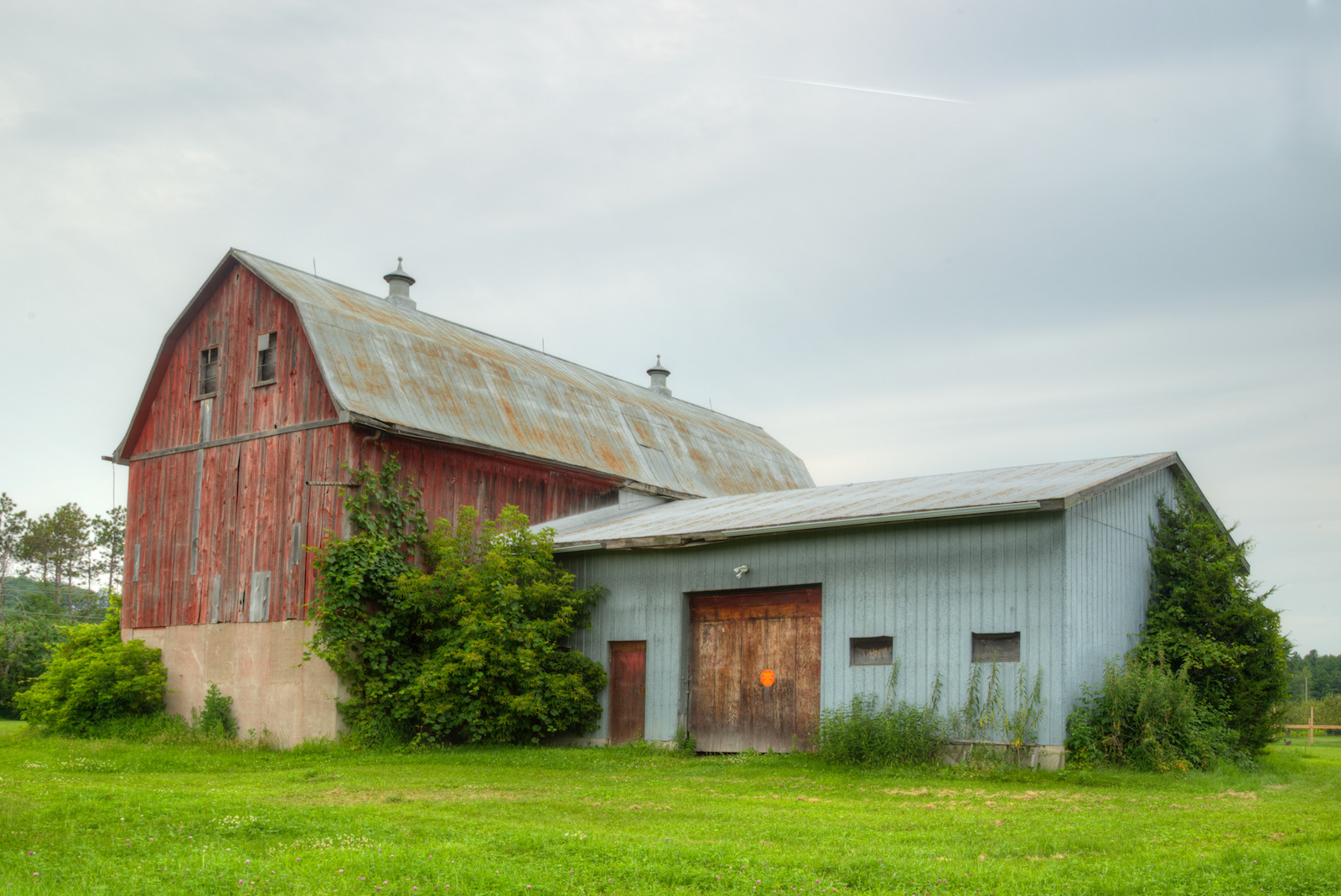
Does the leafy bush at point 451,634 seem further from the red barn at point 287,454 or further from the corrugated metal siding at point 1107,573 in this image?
the corrugated metal siding at point 1107,573

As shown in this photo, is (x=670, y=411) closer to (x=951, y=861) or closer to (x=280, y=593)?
(x=280, y=593)

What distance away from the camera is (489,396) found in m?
23.9

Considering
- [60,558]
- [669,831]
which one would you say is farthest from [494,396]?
[60,558]

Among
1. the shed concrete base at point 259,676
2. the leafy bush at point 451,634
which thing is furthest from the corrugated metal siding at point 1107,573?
the shed concrete base at point 259,676

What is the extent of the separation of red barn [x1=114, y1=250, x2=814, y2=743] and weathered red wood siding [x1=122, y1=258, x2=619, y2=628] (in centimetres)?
4

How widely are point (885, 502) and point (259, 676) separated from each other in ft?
37.6

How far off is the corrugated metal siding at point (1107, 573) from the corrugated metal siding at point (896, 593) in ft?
1.39

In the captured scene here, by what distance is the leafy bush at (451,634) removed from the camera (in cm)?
1870

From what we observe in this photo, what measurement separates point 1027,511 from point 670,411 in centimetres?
1640

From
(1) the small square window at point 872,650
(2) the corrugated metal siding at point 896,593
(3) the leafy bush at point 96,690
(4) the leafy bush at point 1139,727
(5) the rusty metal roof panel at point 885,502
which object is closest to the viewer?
(4) the leafy bush at point 1139,727

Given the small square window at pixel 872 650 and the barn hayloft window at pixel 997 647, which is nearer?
the barn hayloft window at pixel 997 647

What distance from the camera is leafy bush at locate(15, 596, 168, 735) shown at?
69.7 feet

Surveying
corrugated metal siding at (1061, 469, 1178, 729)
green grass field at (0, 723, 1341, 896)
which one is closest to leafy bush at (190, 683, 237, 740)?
green grass field at (0, 723, 1341, 896)

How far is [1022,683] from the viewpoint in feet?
51.0
